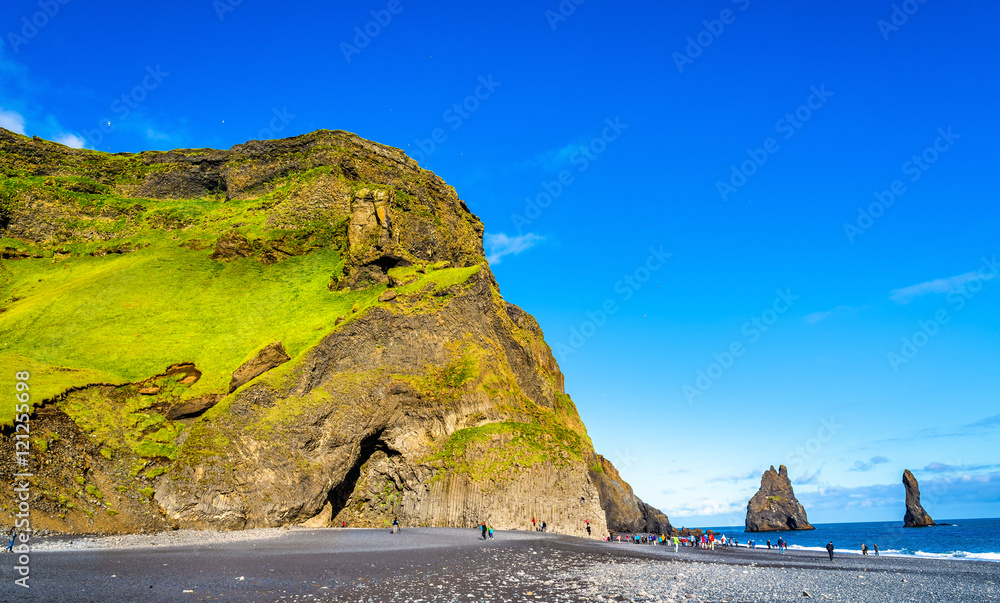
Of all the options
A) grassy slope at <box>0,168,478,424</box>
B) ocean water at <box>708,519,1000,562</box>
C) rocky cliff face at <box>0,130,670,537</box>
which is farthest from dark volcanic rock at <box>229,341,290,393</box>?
ocean water at <box>708,519,1000,562</box>

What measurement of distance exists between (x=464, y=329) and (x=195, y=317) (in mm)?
31951

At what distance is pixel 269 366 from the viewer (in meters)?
48.5

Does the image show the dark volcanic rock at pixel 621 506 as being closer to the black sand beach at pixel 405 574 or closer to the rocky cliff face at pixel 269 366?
the rocky cliff face at pixel 269 366

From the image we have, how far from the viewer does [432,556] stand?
28.4 meters

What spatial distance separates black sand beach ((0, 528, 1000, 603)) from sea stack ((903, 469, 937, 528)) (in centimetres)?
14717

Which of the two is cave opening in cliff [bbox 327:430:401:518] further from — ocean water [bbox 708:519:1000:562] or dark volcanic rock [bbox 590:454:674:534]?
ocean water [bbox 708:519:1000:562]

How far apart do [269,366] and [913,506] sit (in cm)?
19502

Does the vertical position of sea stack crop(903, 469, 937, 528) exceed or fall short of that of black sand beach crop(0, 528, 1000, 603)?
it falls short

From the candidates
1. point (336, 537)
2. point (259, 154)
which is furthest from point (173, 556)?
point (259, 154)

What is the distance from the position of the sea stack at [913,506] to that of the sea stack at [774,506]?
31.0 metres

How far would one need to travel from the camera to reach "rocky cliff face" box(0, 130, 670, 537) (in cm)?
3934

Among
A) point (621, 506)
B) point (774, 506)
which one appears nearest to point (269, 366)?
point (621, 506)

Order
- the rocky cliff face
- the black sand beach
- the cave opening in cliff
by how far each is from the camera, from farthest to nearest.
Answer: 1. the cave opening in cliff
2. the rocky cliff face
3. the black sand beach

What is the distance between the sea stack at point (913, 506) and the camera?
152625 millimetres
